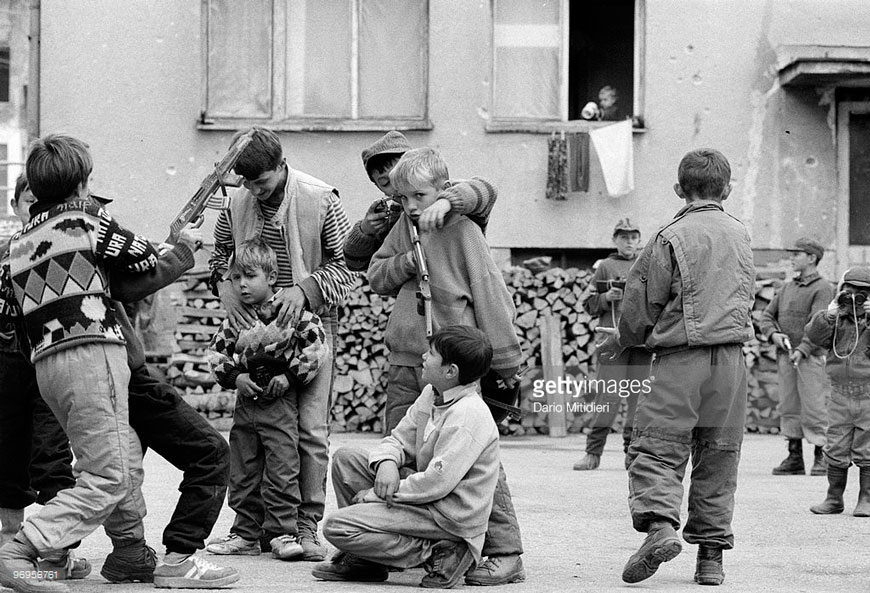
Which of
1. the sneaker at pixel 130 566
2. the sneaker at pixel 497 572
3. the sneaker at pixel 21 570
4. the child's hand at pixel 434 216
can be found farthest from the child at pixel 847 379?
the sneaker at pixel 21 570

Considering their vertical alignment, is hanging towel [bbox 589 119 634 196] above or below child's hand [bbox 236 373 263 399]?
above

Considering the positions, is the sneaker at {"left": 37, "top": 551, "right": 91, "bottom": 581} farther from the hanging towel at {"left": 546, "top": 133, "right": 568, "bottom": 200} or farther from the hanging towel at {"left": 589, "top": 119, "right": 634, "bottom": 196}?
the hanging towel at {"left": 589, "top": 119, "right": 634, "bottom": 196}

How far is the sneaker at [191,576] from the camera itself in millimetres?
5414

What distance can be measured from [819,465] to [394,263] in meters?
6.19

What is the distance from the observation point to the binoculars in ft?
29.9

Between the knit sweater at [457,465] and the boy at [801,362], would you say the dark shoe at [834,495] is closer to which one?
the boy at [801,362]

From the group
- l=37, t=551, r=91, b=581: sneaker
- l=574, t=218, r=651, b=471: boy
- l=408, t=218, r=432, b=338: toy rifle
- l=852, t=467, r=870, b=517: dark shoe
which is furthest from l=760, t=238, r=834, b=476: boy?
l=37, t=551, r=91, b=581: sneaker

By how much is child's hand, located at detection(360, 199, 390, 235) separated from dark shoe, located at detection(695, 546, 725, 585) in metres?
2.03

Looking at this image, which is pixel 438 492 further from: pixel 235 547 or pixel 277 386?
pixel 235 547

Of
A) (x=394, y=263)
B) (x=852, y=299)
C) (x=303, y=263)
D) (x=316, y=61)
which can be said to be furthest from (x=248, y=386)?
(x=316, y=61)

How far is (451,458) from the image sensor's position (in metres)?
5.50

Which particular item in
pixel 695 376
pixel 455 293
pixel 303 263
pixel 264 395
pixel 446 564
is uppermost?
pixel 303 263

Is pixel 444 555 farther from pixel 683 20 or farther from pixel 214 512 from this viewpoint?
pixel 683 20

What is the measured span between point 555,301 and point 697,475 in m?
9.18
